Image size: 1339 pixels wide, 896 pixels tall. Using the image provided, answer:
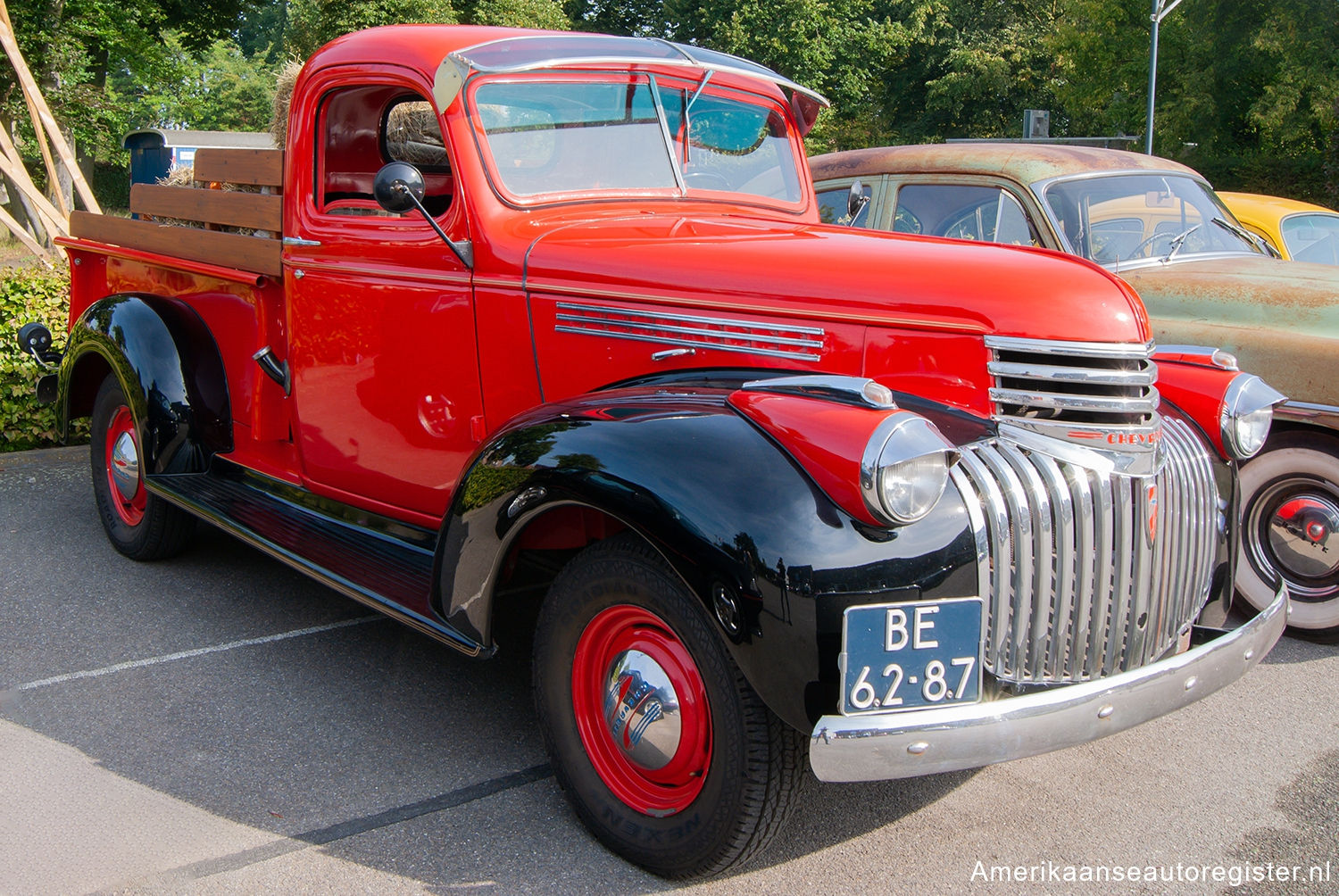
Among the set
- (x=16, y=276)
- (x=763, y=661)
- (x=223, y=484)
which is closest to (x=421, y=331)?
(x=223, y=484)

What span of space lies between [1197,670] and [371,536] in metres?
2.44

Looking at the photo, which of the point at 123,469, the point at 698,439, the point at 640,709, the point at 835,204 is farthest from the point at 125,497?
the point at 835,204

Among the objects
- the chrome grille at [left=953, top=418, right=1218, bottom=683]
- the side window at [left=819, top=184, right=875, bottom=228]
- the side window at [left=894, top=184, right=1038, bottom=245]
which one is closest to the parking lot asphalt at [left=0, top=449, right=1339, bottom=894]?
the chrome grille at [left=953, top=418, right=1218, bottom=683]

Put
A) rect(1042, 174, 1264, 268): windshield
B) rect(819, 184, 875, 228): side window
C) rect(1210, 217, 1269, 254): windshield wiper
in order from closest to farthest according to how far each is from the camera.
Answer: rect(1042, 174, 1264, 268): windshield, rect(1210, 217, 1269, 254): windshield wiper, rect(819, 184, 875, 228): side window

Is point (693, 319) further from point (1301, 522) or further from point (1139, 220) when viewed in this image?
point (1139, 220)

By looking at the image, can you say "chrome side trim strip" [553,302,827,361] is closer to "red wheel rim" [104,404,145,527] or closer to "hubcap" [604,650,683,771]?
"hubcap" [604,650,683,771]

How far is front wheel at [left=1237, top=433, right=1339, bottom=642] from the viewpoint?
390 cm

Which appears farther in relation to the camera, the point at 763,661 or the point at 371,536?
the point at 371,536

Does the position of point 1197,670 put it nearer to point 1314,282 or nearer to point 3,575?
point 1314,282

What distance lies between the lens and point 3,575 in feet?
14.5

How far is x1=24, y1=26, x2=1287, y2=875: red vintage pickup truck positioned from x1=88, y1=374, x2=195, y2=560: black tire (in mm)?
441

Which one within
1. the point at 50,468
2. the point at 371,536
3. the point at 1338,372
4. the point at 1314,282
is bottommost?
the point at 50,468

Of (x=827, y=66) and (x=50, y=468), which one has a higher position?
(x=827, y=66)

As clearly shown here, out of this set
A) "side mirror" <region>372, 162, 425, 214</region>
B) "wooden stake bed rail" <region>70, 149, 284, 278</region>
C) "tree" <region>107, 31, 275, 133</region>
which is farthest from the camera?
"tree" <region>107, 31, 275, 133</region>
